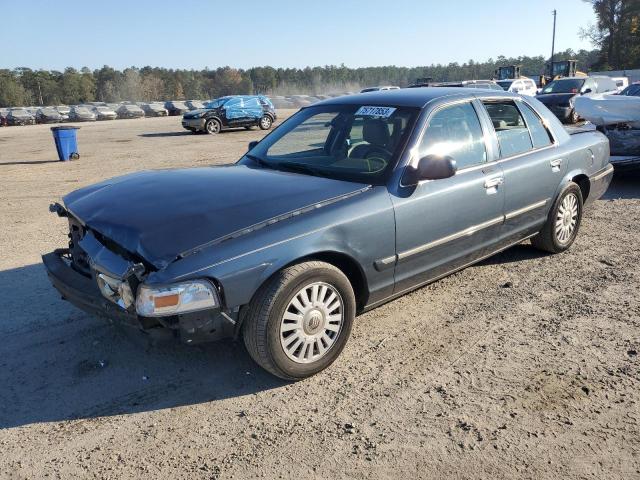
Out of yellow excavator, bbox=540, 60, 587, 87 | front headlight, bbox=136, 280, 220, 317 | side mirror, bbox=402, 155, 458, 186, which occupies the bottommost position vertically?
front headlight, bbox=136, 280, 220, 317

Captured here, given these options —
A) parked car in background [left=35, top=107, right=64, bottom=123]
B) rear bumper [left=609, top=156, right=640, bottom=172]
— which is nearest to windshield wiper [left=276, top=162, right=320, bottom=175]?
rear bumper [left=609, top=156, right=640, bottom=172]

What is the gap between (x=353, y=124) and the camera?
421 centimetres

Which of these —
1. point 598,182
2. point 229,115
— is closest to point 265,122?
point 229,115

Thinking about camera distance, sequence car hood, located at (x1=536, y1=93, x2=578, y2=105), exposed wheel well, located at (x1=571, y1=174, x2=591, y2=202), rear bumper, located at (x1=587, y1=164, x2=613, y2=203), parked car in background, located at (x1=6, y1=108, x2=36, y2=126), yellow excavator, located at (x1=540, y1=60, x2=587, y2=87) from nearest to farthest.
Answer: exposed wheel well, located at (x1=571, y1=174, x2=591, y2=202) → rear bumper, located at (x1=587, y1=164, x2=613, y2=203) → car hood, located at (x1=536, y1=93, x2=578, y2=105) → yellow excavator, located at (x1=540, y1=60, x2=587, y2=87) → parked car in background, located at (x1=6, y1=108, x2=36, y2=126)

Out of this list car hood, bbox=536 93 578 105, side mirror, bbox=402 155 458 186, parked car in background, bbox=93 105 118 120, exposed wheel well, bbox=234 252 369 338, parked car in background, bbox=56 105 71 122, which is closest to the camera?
exposed wheel well, bbox=234 252 369 338

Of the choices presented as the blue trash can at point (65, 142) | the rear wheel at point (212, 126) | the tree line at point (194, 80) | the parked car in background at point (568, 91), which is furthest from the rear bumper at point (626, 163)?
the tree line at point (194, 80)

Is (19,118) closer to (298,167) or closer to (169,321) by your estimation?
(298,167)

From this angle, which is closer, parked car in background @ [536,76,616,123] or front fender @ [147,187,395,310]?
front fender @ [147,187,395,310]

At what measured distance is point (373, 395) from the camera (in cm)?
310

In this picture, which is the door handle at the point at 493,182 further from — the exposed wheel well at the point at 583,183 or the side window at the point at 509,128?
the exposed wheel well at the point at 583,183

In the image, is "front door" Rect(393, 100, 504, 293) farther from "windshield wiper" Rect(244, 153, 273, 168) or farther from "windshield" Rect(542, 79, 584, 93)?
"windshield" Rect(542, 79, 584, 93)

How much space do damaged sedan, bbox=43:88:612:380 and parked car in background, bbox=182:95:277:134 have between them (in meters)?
19.5

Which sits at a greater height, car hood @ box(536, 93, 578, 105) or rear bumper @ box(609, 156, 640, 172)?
car hood @ box(536, 93, 578, 105)

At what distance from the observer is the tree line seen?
81.3 metres
